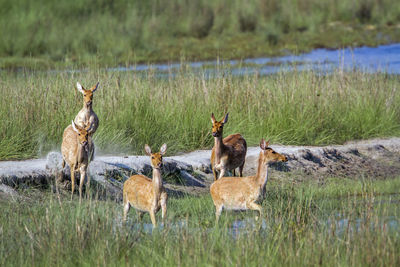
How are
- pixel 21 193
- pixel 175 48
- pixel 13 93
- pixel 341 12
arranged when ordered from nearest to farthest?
pixel 21 193 → pixel 13 93 → pixel 175 48 → pixel 341 12

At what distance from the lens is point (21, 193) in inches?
378

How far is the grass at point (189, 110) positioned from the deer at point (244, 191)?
172 inches

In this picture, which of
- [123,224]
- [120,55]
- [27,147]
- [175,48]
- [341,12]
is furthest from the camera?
[341,12]

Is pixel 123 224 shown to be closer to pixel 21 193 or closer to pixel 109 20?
pixel 21 193

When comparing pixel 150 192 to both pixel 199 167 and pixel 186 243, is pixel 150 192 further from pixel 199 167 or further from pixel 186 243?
pixel 199 167

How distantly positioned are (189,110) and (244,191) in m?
5.78

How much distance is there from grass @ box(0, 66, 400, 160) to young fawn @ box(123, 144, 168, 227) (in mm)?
3944

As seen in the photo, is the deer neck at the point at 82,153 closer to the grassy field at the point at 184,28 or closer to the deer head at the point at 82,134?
the deer head at the point at 82,134

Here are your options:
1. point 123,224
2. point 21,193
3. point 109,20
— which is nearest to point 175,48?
point 109,20

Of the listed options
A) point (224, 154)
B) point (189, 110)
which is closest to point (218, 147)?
point (224, 154)

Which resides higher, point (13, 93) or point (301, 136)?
point (13, 93)

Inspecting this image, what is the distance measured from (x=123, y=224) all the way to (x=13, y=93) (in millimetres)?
6645

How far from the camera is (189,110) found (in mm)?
13969

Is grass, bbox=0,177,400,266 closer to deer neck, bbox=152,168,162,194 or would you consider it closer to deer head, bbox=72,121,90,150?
deer neck, bbox=152,168,162,194
